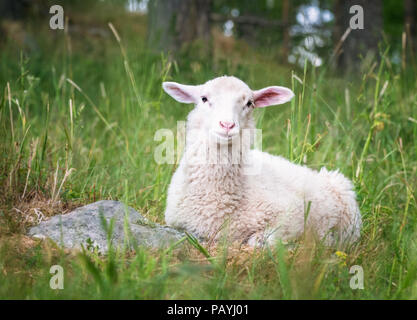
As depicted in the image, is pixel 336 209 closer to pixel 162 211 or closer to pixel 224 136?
pixel 224 136

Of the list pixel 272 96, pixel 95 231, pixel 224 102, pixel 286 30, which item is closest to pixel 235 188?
pixel 224 102

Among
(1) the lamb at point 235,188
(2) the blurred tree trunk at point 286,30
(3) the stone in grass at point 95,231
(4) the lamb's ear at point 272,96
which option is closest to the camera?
(3) the stone in grass at point 95,231

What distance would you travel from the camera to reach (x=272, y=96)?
3512 mm

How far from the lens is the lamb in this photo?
312 centimetres

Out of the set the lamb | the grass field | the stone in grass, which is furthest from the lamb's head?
the stone in grass

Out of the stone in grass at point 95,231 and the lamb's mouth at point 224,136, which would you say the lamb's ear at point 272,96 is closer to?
the lamb's mouth at point 224,136

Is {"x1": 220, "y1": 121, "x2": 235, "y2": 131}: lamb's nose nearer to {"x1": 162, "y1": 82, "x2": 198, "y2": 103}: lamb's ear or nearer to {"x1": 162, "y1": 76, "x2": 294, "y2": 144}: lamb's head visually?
{"x1": 162, "y1": 76, "x2": 294, "y2": 144}: lamb's head

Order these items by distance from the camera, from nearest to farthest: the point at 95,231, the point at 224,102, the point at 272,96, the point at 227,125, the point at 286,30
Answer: the point at 95,231, the point at 227,125, the point at 224,102, the point at 272,96, the point at 286,30

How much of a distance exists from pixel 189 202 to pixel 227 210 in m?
0.27

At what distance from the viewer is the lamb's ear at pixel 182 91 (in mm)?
3443

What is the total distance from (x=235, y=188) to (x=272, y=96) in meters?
0.76

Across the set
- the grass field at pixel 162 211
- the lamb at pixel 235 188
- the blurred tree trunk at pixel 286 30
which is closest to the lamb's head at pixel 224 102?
the lamb at pixel 235 188

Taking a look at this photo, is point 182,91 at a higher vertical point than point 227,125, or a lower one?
higher

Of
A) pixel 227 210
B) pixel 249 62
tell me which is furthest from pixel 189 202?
pixel 249 62
